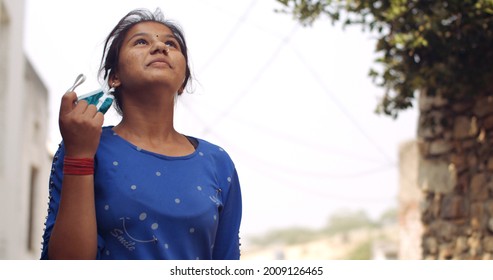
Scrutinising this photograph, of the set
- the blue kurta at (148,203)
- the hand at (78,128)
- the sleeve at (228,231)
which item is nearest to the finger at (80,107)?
the hand at (78,128)

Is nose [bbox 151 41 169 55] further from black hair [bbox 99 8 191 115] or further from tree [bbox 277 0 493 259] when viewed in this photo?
tree [bbox 277 0 493 259]

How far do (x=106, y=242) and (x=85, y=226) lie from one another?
0.08m

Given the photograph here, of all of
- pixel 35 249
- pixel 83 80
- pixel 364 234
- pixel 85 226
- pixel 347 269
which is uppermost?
pixel 83 80

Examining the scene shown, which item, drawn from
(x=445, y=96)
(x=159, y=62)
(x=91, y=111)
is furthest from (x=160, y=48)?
(x=445, y=96)

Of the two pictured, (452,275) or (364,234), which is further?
(364,234)

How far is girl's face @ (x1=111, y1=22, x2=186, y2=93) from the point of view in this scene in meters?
1.89

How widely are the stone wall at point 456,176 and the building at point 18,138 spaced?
4.28 meters

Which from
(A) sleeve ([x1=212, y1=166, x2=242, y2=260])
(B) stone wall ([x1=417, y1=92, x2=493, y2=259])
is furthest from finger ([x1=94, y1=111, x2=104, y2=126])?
(B) stone wall ([x1=417, y1=92, x2=493, y2=259])

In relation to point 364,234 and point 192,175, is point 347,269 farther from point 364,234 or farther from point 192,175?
point 364,234

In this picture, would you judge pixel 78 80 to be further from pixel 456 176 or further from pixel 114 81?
pixel 456 176

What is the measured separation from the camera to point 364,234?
3291 cm

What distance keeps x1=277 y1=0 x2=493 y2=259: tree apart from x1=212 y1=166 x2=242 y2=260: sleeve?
9.59 ft

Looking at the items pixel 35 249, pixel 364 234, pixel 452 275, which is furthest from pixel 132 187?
pixel 364 234

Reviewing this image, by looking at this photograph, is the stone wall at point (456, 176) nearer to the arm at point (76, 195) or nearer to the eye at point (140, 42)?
the eye at point (140, 42)
